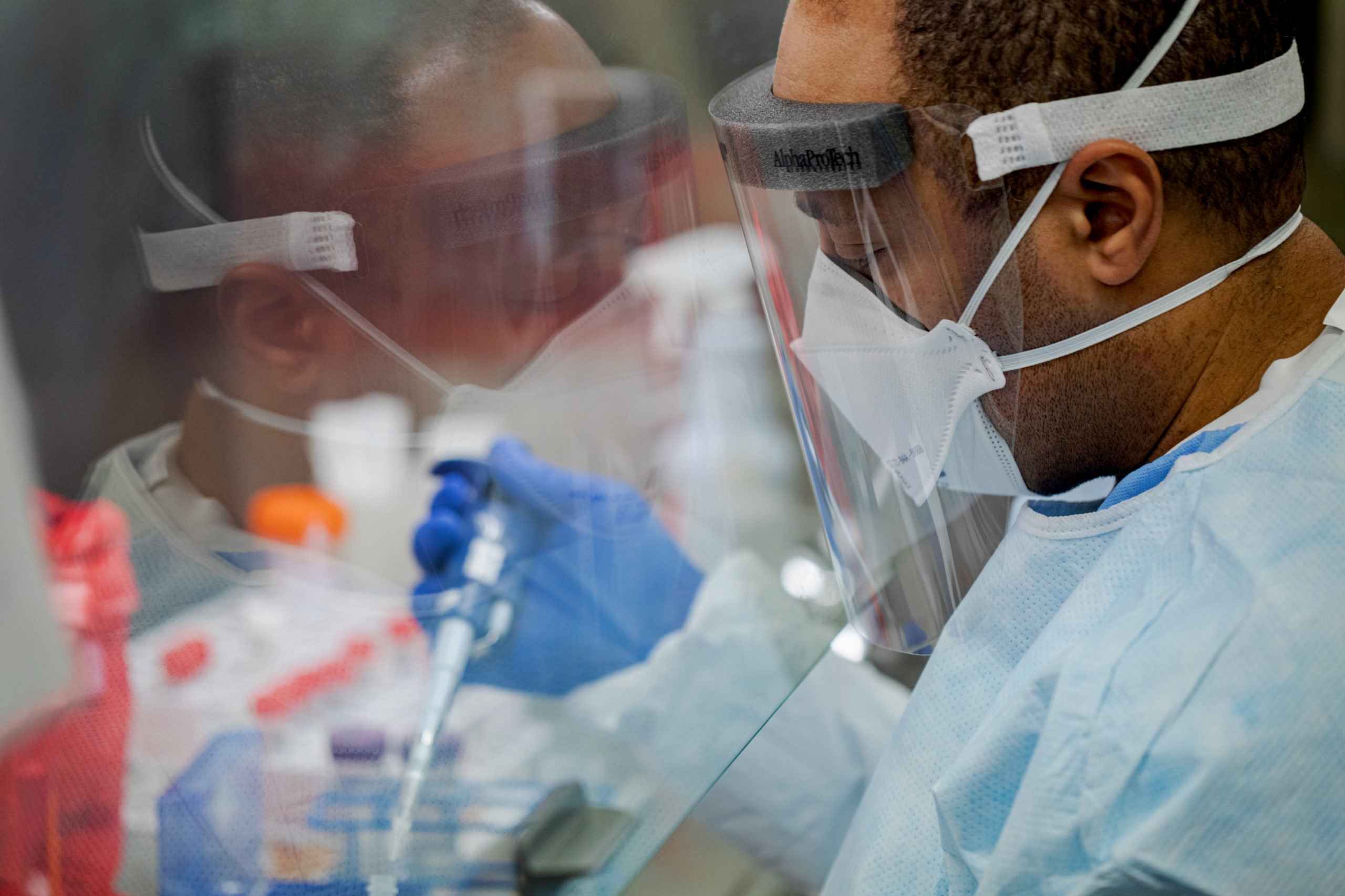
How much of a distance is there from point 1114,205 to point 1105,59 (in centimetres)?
11

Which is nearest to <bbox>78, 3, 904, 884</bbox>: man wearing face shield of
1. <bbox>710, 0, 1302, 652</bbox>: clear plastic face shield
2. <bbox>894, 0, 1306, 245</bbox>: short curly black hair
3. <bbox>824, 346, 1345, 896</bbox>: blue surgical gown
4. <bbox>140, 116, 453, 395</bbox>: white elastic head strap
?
<bbox>140, 116, 453, 395</bbox>: white elastic head strap

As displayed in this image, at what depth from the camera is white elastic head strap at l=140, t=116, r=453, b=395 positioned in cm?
79

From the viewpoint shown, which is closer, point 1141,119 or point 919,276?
point 1141,119

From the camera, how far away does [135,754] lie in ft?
2.59

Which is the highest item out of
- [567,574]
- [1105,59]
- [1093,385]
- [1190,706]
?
[1105,59]

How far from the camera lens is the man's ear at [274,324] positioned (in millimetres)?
821

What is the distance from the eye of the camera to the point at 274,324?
33.3 inches

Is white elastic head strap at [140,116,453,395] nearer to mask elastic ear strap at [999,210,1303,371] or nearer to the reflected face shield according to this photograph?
the reflected face shield

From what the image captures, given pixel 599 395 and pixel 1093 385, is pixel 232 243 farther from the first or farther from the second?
pixel 1093 385

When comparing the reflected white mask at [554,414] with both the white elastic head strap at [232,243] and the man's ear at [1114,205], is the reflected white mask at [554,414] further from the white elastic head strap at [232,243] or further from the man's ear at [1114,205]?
the man's ear at [1114,205]

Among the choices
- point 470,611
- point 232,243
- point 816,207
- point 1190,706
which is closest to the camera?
point 1190,706

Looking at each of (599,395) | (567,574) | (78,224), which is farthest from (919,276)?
(78,224)

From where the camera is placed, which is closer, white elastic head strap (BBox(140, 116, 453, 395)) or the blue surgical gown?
the blue surgical gown

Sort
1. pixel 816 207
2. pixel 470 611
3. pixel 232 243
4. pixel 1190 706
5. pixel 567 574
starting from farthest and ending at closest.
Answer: pixel 567 574 < pixel 470 611 < pixel 816 207 < pixel 232 243 < pixel 1190 706
